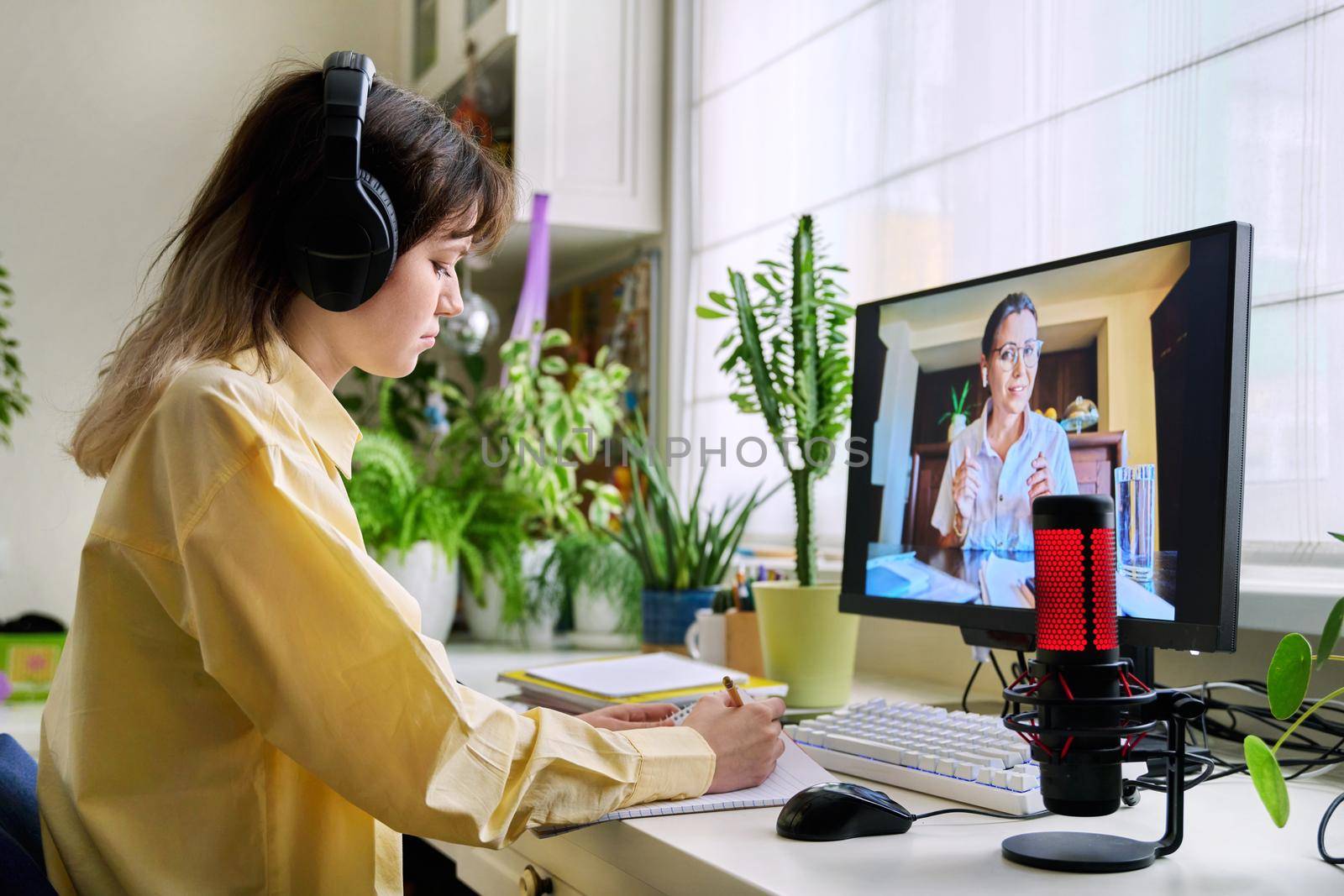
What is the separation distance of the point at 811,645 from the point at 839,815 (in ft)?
1.82

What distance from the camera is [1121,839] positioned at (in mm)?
768

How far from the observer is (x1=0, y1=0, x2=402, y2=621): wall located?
2.60 metres

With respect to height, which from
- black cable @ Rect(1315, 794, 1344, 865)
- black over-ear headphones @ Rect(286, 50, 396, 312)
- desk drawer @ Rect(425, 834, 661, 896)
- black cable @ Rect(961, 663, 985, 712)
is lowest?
desk drawer @ Rect(425, 834, 661, 896)

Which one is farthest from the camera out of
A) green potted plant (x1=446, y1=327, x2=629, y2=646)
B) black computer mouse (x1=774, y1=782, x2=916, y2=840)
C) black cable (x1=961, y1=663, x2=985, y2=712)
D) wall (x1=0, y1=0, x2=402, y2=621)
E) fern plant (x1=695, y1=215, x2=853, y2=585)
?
wall (x1=0, y1=0, x2=402, y2=621)

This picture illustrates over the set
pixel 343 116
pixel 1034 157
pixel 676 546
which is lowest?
pixel 676 546

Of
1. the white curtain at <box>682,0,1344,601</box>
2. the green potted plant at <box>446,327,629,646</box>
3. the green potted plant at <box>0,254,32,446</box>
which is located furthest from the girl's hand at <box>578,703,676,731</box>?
the green potted plant at <box>0,254,32,446</box>

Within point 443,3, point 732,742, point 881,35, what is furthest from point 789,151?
point 732,742

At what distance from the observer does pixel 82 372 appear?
8.70 feet

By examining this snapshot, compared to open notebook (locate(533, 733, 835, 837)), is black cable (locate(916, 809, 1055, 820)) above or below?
above

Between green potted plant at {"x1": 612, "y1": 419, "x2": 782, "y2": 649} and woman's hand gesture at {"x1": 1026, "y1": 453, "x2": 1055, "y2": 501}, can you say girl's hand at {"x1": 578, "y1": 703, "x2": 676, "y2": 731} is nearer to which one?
woman's hand gesture at {"x1": 1026, "y1": 453, "x2": 1055, "y2": 501}

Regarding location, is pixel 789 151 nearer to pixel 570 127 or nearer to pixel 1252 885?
pixel 570 127

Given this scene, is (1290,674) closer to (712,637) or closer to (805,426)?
(805,426)

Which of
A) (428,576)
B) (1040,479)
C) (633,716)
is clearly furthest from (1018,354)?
(428,576)

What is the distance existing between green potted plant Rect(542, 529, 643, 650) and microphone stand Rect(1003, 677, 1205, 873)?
1395 millimetres
